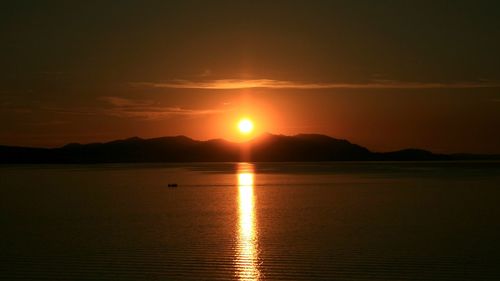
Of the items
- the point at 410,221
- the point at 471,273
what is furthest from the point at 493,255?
the point at 410,221

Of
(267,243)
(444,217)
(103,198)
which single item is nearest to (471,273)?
(267,243)

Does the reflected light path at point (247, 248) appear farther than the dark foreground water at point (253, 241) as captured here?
No

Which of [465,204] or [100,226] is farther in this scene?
[465,204]

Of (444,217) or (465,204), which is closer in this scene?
(444,217)

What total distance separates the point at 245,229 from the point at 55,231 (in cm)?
936

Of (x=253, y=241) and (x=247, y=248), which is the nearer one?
(x=247, y=248)

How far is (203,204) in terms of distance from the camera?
44688 mm

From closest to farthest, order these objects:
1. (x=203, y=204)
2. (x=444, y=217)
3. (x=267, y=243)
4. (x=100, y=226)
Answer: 1. (x=267, y=243)
2. (x=100, y=226)
3. (x=444, y=217)
4. (x=203, y=204)

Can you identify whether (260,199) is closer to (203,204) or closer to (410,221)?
(203,204)

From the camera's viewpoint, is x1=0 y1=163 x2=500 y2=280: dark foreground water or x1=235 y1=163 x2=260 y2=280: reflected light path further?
x1=0 y1=163 x2=500 y2=280: dark foreground water

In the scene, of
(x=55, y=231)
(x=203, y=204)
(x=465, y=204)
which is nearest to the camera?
(x=55, y=231)

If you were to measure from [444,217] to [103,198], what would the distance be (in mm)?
29175

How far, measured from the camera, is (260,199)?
4969 cm

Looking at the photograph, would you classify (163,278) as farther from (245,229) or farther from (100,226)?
(100,226)
